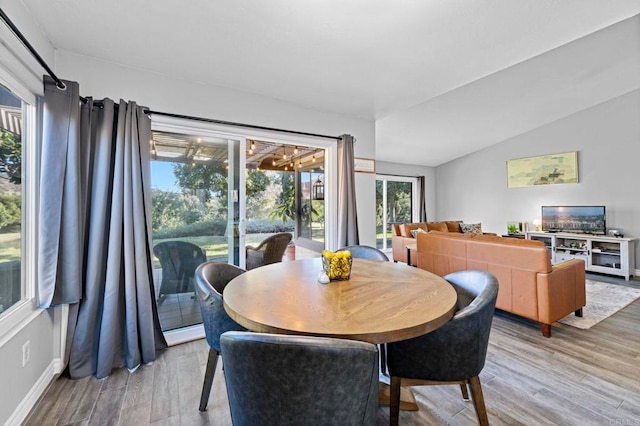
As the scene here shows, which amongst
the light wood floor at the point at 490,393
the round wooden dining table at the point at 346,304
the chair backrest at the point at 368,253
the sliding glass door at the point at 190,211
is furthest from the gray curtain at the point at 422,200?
the round wooden dining table at the point at 346,304

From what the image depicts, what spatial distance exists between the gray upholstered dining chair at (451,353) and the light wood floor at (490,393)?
16.1 inches

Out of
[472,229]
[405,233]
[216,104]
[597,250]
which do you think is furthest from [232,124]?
[597,250]

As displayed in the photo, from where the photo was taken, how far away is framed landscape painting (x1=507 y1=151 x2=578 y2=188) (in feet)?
18.1

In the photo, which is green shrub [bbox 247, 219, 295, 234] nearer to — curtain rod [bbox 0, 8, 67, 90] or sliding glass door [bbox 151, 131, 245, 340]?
sliding glass door [bbox 151, 131, 245, 340]

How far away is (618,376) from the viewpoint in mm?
1984

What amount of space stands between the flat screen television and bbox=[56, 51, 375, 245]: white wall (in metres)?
4.34

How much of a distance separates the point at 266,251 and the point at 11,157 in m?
2.29

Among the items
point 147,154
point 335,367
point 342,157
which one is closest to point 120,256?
point 147,154

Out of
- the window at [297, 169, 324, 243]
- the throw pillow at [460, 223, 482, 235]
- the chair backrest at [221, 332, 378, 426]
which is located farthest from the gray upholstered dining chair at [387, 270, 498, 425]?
the throw pillow at [460, 223, 482, 235]

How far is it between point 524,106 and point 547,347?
422cm

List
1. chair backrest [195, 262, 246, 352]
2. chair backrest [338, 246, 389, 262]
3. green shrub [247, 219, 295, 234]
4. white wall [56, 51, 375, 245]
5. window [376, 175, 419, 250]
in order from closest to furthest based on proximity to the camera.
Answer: chair backrest [195, 262, 246, 352] → white wall [56, 51, 375, 245] → chair backrest [338, 246, 389, 262] → green shrub [247, 219, 295, 234] → window [376, 175, 419, 250]

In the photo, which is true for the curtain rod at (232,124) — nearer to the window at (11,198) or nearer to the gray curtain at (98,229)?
the gray curtain at (98,229)

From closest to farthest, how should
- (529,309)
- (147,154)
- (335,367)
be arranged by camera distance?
(335,367), (147,154), (529,309)

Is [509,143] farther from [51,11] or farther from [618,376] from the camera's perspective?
[51,11]
